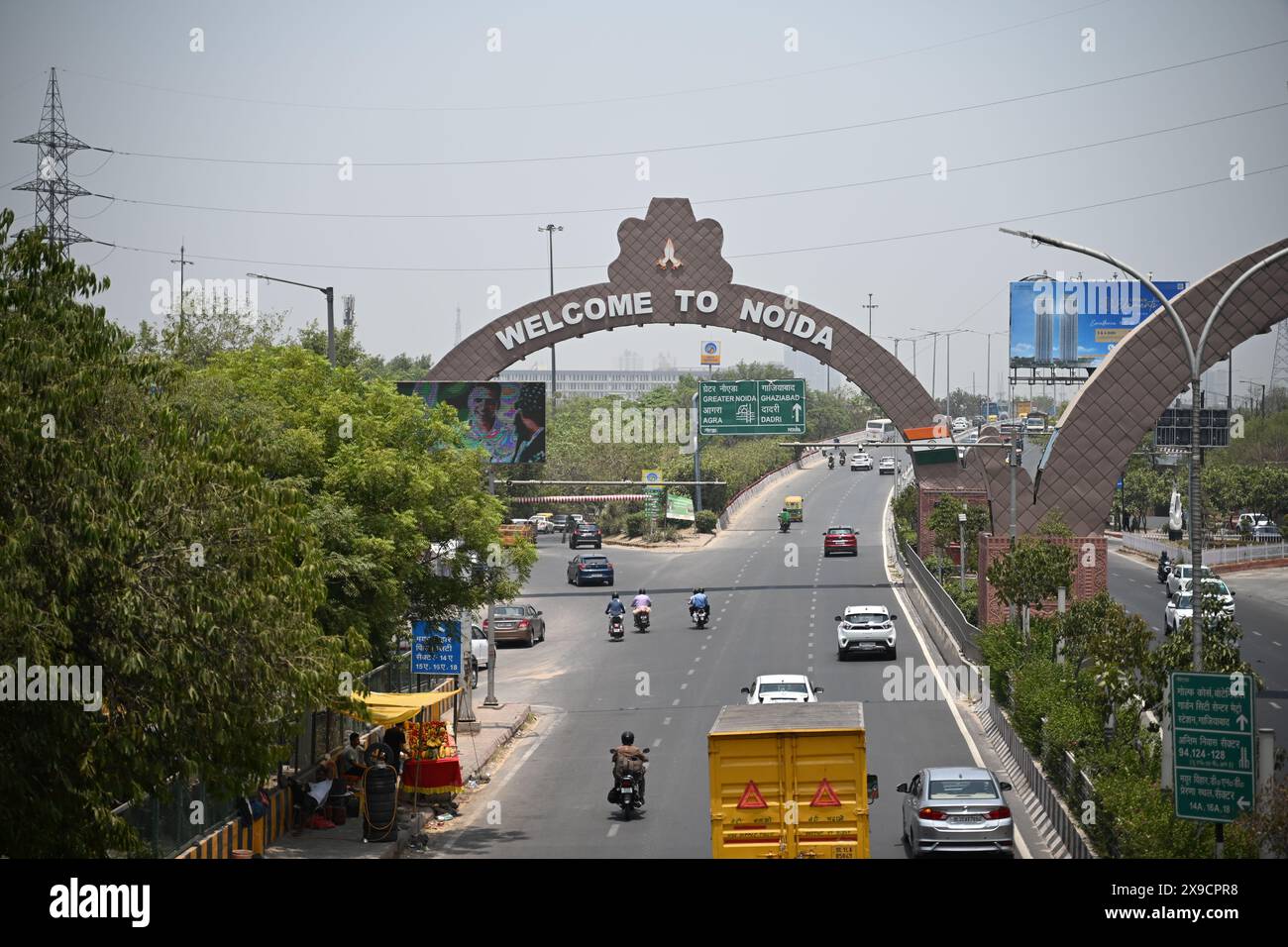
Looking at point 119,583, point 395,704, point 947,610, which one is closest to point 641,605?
point 947,610

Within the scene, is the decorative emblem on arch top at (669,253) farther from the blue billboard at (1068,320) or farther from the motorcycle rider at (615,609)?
the blue billboard at (1068,320)

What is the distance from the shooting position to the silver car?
20.2 metres

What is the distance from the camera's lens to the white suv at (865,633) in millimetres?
43188

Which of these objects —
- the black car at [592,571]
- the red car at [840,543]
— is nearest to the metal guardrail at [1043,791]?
the black car at [592,571]

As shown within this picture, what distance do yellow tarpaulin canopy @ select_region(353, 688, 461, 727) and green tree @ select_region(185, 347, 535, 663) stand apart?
0.98 meters

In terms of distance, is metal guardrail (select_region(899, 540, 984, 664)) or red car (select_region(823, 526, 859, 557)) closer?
Answer: metal guardrail (select_region(899, 540, 984, 664))

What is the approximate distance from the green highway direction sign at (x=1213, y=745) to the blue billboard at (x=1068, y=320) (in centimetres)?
9615

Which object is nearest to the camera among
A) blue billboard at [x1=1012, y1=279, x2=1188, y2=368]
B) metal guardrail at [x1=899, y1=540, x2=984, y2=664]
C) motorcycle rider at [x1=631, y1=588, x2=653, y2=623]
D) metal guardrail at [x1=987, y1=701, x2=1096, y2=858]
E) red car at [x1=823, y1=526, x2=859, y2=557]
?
metal guardrail at [x1=987, y1=701, x2=1096, y2=858]

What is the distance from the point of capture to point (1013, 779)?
89.2 ft

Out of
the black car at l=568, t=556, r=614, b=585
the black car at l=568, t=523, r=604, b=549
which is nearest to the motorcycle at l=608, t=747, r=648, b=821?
the black car at l=568, t=556, r=614, b=585

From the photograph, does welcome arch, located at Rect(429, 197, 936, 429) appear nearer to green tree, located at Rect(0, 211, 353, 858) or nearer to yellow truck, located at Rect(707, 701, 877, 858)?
yellow truck, located at Rect(707, 701, 877, 858)

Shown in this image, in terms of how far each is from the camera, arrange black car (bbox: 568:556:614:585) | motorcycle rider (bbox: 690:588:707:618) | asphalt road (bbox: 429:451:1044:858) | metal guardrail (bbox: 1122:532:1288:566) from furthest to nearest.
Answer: metal guardrail (bbox: 1122:532:1288:566) → black car (bbox: 568:556:614:585) → motorcycle rider (bbox: 690:588:707:618) → asphalt road (bbox: 429:451:1044:858)

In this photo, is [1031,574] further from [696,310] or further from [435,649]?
[435,649]

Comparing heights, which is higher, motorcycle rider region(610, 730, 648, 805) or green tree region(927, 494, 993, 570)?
green tree region(927, 494, 993, 570)
